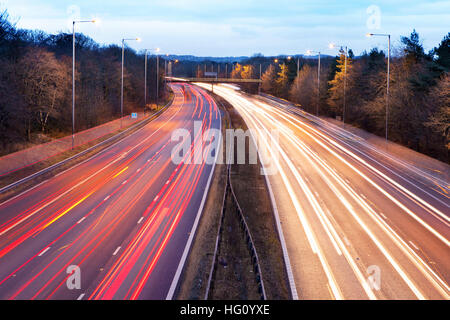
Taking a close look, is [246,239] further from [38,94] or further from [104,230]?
[38,94]

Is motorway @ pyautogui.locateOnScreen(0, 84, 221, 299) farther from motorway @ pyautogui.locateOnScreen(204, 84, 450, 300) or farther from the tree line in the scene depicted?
the tree line

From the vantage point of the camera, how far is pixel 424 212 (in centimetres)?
2034

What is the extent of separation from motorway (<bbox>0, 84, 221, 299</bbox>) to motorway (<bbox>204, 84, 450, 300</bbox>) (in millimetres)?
4714

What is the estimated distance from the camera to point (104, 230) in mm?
17000

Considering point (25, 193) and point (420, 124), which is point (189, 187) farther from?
point (420, 124)

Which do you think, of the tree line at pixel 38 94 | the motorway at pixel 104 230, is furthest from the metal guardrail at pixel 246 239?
the tree line at pixel 38 94

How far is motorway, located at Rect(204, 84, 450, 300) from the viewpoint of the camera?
13359mm

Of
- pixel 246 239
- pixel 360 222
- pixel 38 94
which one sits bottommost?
pixel 246 239

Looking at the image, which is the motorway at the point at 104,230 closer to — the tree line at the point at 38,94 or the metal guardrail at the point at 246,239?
the metal guardrail at the point at 246,239

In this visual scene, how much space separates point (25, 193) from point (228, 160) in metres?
15.6

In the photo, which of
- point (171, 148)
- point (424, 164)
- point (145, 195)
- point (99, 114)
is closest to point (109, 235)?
point (145, 195)


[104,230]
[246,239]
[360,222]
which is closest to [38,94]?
[104,230]

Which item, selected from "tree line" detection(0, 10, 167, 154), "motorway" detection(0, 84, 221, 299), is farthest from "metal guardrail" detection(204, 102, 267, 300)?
"tree line" detection(0, 10, 167, 154)

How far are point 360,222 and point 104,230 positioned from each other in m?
11.6
